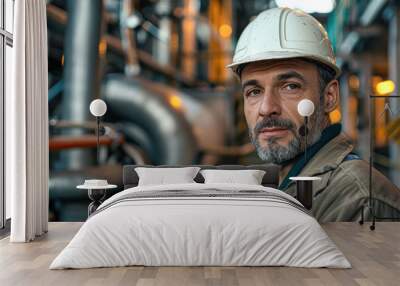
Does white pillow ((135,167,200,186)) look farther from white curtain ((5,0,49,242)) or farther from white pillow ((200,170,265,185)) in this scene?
white curtain ((5,0,49,242))

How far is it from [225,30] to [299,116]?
1.28m

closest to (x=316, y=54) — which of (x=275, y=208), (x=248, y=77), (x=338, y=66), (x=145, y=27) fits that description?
(x=338, y=66)

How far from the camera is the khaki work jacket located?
580 centimetres

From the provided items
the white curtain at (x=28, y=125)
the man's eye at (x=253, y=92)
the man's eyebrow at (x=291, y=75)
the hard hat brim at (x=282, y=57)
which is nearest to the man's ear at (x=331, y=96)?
the hard hat brim at (x=282, y=57)

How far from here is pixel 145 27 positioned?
20.6 ft

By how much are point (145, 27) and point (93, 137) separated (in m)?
1.34

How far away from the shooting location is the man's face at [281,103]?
5.90m

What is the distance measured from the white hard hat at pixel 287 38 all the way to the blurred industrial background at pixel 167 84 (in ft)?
0.71

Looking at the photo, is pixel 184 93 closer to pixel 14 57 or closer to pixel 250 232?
pixel 14 57

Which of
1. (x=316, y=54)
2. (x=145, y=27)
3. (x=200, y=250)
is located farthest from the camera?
(x=145, y=27)

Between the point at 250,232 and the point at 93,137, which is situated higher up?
the point at 93,137

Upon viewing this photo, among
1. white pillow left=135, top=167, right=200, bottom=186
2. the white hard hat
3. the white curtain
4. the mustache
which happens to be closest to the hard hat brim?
the white hard hat

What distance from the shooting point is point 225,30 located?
630cm

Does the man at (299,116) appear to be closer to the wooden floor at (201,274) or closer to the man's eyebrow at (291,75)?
the man's eyebrow at (291,75)
